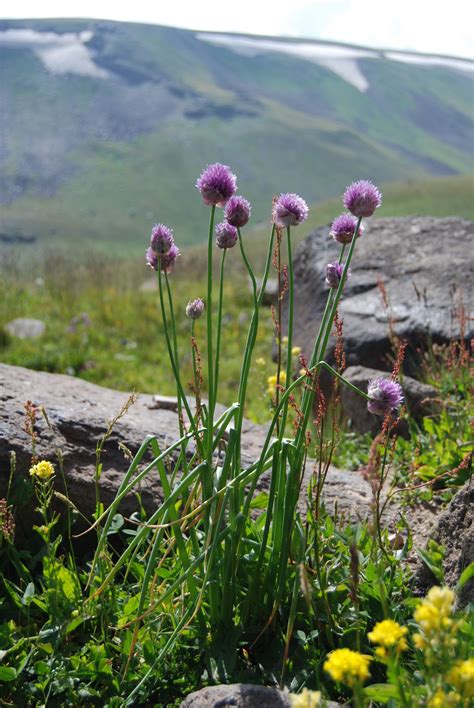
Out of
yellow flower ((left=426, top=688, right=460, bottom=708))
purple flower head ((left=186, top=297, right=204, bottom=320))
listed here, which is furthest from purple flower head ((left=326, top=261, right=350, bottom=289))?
yellow flower ((left=426, top=688, right=460, bottom=708))

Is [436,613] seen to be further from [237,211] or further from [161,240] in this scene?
[161,240]

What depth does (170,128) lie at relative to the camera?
9931 cm

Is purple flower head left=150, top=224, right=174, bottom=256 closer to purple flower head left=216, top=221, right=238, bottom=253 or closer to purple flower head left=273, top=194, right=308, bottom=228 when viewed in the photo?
purple flower head left=216, top=221, right=238, bottom=253

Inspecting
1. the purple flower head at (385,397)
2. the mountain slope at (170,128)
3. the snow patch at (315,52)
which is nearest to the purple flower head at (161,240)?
the purple flower head at (385,397)

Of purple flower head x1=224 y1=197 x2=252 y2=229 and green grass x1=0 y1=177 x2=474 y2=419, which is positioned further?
green grass x1=0 y1=177 x2=474 y2=419

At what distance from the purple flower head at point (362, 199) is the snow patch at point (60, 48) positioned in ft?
388

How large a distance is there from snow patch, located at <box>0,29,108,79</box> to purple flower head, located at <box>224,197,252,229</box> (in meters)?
118

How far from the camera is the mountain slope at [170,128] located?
253 ft

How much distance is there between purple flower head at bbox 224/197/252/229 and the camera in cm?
201

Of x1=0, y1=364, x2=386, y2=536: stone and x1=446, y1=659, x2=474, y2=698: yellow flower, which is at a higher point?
x1=0, y1=364, x2=386, y2=536: stone

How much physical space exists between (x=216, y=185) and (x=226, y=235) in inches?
6.8

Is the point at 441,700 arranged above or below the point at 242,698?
above

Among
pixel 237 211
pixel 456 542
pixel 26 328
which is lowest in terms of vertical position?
pixel 456 542

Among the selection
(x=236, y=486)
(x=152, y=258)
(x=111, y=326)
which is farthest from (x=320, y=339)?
(x=111, y=326)
